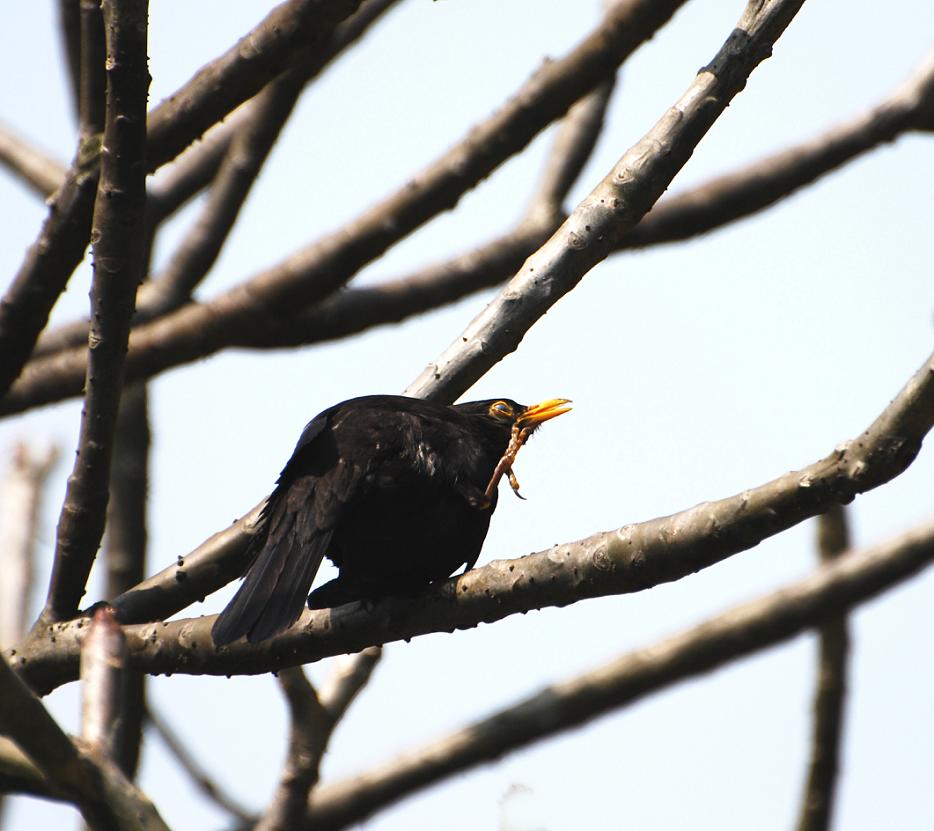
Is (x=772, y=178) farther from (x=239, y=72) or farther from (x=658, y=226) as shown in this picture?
(x=239, y=72)

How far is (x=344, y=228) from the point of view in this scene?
249 inches

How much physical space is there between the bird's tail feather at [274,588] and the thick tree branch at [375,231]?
7.11ft

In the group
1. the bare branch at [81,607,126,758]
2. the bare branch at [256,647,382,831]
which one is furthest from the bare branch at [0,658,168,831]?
the bare branch at [256,647,382,831]

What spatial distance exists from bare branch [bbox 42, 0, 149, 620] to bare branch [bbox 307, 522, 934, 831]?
2354mm

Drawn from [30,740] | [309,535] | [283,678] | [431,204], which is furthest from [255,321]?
[30,740]

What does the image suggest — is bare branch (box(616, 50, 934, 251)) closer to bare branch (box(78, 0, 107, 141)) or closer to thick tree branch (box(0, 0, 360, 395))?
thick tree branch (box(0, 0, 360, 395))

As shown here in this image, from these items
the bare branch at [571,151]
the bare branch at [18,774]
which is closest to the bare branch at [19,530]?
the bare branch at [571,151]

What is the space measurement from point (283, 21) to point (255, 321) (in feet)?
6.81

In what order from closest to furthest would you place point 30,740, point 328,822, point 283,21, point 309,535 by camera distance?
point 30,740, point 309,535, point 283,21, point 328,822

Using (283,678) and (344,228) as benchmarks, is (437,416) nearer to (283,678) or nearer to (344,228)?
(283,678)

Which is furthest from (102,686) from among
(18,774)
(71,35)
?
(71,35)

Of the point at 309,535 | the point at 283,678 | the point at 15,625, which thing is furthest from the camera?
the point at 15,625

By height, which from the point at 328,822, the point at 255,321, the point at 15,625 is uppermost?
the point at 255,321

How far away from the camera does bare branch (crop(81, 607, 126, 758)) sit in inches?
111
